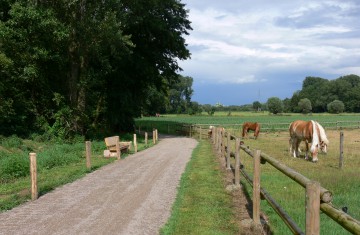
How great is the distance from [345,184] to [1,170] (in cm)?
1073

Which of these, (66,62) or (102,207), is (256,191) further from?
(66,62)

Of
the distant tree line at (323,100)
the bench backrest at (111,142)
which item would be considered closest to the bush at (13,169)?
the bench backrest at (111,142)

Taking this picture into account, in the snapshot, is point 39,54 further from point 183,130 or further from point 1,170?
point 183,130

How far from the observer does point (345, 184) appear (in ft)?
34.6

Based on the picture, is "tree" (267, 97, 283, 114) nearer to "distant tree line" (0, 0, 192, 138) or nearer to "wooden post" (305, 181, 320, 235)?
"distant tree line" (0, 0, 192, 138)

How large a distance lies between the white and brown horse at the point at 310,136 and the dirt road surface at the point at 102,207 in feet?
24.5

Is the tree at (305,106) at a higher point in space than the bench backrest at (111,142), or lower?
higher

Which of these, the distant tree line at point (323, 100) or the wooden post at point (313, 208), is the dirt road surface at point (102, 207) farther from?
the distant tree line at point (323, 100)

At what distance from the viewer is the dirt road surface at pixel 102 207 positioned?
285 inches

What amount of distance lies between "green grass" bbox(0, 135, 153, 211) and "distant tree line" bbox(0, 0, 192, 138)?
4.05 metres

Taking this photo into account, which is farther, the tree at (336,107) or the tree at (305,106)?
the tree at (305,106)

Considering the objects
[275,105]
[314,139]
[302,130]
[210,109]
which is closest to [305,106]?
[275,105]

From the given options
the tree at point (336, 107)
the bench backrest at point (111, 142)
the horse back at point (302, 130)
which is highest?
the tree at point (336, 107)

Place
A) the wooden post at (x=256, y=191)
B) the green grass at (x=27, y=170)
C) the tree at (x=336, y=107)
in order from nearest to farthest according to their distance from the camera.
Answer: the wooden post at (x=256, y=191) < the green grass at (x=27, y=170) < the tree at (x=336, y=107)
